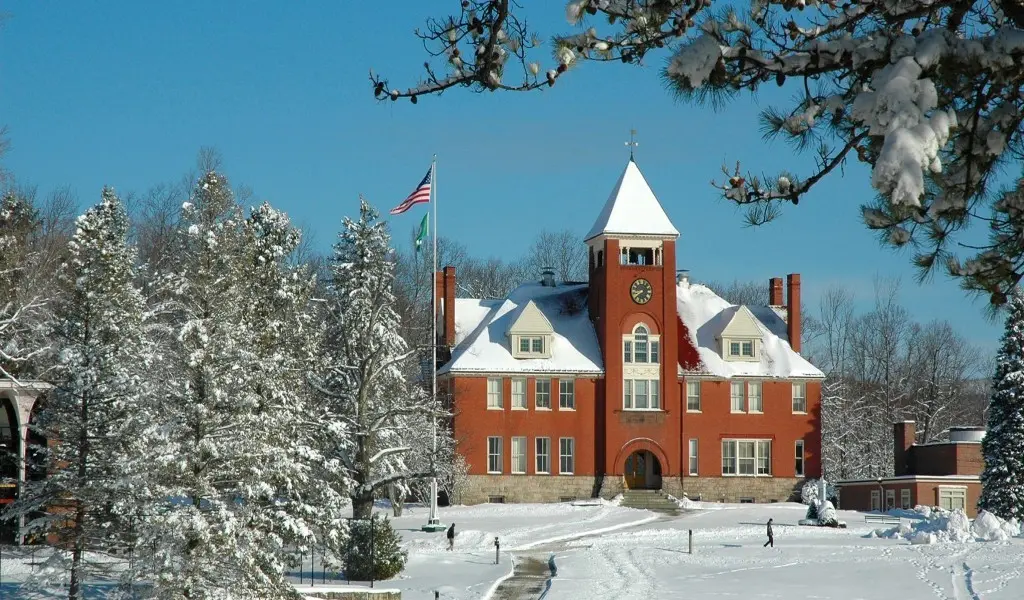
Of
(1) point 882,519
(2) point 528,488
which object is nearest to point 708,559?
(1) point 882,519

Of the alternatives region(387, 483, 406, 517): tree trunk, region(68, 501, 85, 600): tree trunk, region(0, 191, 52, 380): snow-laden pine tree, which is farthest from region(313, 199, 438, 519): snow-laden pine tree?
region(68, 501, 85, 600): tree trunk

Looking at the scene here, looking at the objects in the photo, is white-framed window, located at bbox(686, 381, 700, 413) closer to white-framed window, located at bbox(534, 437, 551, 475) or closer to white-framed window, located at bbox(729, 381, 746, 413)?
white-framed window, located at bbox(729, 381, 746, 413)

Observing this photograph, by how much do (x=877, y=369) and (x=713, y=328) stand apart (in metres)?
28.5

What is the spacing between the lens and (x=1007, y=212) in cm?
887

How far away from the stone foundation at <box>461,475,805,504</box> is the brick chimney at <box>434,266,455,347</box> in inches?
311

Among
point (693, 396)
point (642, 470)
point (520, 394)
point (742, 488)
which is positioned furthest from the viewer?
point (642, 470)

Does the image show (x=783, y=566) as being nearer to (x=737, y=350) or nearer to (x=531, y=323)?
(x=531, y=323)

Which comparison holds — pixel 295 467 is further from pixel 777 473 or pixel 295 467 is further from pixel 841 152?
pixel 777 473

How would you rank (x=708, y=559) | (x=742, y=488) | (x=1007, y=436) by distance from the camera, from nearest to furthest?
(x=708, y=559) < (x=1007, y=436) < (x=742, y=488)

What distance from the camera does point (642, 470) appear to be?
58.4m

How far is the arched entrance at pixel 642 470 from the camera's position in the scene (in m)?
57.9

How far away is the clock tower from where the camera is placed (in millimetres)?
57000

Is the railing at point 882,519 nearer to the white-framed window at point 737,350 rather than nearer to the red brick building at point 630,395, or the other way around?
the red brick building at point 630,395

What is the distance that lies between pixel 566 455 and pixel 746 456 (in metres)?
8.81
